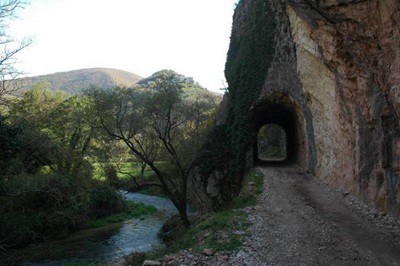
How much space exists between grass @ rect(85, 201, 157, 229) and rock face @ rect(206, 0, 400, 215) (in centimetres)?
1513

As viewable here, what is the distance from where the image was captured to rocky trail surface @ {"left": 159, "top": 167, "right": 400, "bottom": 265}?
322 inches

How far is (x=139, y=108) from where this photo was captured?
23.1 meters

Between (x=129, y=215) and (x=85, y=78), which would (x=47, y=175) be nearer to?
(x=129, y=215)

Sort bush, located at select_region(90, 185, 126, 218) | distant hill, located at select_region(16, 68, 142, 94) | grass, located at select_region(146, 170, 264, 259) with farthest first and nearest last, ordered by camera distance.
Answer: distant hill, located at select_region(16, 68, 142, 94), bush, located at select_region(90, 185, 126, 218), grass, located at select_region(146, 170, 264, 259)

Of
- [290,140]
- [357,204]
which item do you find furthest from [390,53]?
[290,140]

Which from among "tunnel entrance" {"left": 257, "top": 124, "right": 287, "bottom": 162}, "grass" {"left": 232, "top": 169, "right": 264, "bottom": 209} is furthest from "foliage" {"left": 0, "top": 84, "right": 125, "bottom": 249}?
"tunnel entrance" {"left": 257, "top": 124, "right": 287, "bottom": 162}

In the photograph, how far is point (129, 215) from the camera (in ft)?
95.4

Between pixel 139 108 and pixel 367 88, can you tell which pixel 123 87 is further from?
pixel 367 88

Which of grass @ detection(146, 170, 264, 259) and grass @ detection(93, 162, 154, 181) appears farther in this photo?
grass @ detection(93, 162, 154, 181)

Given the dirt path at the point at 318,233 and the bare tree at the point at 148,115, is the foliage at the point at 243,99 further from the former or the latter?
the dirt path at the point at 318,233

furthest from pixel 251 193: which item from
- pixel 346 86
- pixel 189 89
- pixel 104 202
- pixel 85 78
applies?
pixel 85 78

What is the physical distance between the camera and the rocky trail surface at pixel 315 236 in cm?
817

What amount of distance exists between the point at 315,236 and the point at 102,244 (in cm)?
1525

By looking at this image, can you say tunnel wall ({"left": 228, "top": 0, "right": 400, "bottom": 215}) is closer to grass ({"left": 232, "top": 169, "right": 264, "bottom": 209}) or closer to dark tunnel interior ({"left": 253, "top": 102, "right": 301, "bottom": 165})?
grass ({"left": 232, "top": 169, "right": 264, "bottom": 209})
